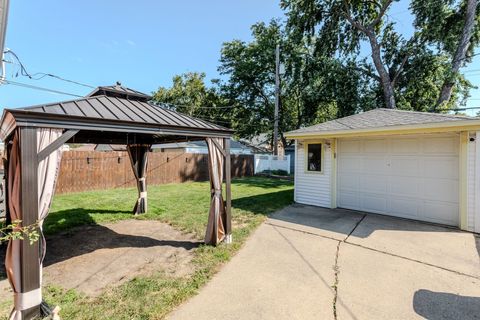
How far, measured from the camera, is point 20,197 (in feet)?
8.57

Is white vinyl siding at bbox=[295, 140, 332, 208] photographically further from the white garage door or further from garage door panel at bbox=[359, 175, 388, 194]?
garage door panel at bbox=[359, 175, 388, 194]

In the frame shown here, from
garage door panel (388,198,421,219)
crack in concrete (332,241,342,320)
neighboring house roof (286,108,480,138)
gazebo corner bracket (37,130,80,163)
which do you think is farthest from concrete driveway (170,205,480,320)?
neighboring house roof (286,108,480,138)

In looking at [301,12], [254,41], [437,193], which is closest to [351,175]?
[437,193]

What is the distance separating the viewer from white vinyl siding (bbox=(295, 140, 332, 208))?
7.81m

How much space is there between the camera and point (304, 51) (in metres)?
19.5

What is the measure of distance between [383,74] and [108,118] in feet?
53.1

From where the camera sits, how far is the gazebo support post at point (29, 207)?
102 inches

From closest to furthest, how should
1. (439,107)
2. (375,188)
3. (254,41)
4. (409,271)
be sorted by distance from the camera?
Answer: (409,271)
(375,188)
(439,107)
(254,41)

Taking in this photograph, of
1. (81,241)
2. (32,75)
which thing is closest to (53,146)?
(81,241)

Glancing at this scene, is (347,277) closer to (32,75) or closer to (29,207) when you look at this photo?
(29,207)

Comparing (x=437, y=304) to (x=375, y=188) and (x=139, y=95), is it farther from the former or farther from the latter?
(x=139, y=95)

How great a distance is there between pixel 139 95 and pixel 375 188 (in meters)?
6.75

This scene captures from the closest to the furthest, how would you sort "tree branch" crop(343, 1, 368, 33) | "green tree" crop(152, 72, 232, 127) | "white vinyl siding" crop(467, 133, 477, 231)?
"white vinyl siding" crop(467, 133, 477, 231)
"tree branch" crop(343, 1, 368, 33)
"green tree" crop(152, 72, 232, 127)

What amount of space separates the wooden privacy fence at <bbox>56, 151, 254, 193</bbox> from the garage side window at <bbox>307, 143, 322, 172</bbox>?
821 cm
